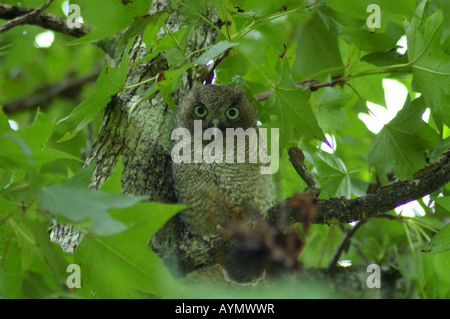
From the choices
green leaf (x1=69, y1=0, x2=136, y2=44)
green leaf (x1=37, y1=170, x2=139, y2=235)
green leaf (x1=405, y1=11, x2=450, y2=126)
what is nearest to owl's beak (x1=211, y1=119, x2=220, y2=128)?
green leaf (x1=69, y1=0, x2=136, y2=44)

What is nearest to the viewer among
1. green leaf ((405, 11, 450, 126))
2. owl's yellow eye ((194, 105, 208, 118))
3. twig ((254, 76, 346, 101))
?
green leaf ((405, 11, 450, 126))

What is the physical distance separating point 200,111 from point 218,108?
0.35 feet

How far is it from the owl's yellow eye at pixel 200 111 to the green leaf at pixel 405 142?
37.3 inches

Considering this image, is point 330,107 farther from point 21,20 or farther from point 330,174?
point 21,20

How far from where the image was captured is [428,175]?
71.9 inches

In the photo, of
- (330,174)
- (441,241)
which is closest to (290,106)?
(330,174)

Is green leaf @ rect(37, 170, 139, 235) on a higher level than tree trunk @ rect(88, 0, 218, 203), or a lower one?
lower

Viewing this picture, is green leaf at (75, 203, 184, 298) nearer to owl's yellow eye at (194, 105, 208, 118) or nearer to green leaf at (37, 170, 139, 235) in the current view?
green leaf at (37, 170, 139, 235)

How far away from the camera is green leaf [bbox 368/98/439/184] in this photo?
2.17 m

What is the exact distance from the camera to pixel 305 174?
175 centimetres
